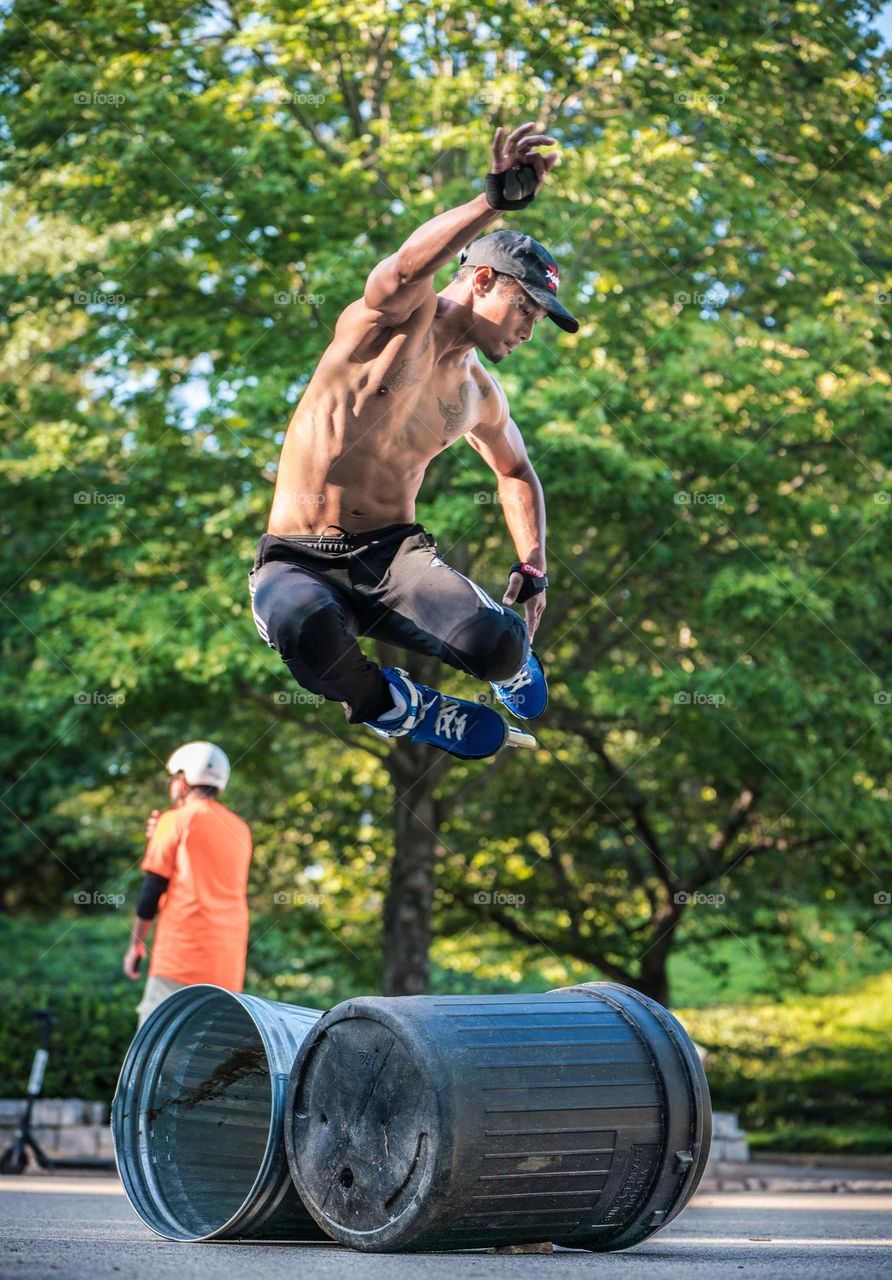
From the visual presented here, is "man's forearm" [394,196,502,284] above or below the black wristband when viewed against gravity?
above

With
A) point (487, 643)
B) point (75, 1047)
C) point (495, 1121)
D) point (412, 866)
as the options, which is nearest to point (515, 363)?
point (412, 866)

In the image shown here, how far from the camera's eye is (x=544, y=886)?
17.0 m

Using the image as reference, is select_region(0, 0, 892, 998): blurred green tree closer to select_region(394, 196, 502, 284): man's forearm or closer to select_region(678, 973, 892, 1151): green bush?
select_region(678, 973, 892, 1151): green bush

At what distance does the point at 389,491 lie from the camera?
17.5 ft

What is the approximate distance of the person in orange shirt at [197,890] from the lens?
7320mm

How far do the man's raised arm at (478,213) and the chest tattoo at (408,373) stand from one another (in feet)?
1.00

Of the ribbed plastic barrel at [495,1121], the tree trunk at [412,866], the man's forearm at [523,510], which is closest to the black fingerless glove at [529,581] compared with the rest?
the man's forearm at [523,510]

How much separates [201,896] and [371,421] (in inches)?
121

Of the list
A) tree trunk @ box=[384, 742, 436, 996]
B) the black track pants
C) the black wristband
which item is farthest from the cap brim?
tree trunk @ box=[384, 742, 436, 996]

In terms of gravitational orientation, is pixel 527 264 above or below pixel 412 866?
above

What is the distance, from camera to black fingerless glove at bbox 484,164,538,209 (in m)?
4.41

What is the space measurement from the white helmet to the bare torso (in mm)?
2535

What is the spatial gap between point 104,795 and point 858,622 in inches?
332

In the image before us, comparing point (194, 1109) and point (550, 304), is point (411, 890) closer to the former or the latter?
point (194, 1109)
